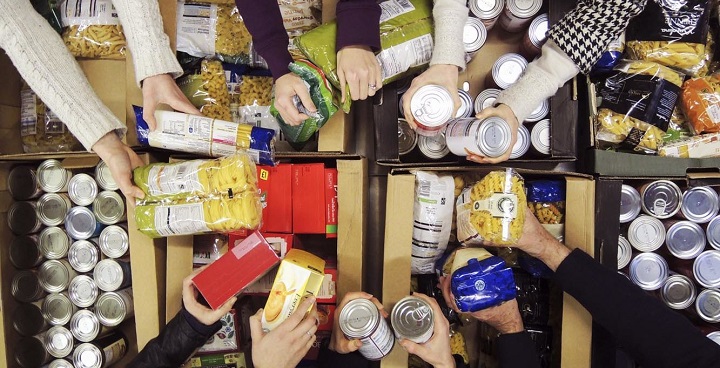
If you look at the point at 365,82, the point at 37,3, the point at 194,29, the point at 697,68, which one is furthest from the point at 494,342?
the point at 37,3

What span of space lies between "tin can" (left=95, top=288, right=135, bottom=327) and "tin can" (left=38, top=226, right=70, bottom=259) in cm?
18

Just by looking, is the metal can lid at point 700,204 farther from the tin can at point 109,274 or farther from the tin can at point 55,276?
the tin can at point 55,276

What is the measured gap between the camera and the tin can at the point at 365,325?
3.71ft

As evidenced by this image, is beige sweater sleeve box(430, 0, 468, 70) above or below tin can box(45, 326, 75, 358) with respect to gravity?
above

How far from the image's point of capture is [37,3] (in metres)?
1.49

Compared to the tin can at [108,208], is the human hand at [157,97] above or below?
above

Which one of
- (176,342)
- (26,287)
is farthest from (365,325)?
(26,287)

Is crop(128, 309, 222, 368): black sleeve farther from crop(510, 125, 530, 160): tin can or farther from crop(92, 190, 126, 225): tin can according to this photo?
crop(510, 125, 530, 160): tin can

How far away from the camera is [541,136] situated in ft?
4.62

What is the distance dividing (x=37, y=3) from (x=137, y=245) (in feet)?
2.59

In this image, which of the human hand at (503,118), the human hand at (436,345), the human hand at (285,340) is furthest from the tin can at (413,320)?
the human hand at (503,118)

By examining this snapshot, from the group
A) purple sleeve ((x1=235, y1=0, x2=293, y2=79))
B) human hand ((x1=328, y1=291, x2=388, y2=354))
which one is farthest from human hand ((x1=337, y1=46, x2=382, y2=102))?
human hand ((x1=328, y1=291, x2=388, y2=354))

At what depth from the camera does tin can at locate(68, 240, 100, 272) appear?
1.46 metres

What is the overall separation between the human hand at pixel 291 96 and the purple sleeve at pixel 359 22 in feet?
0.47
